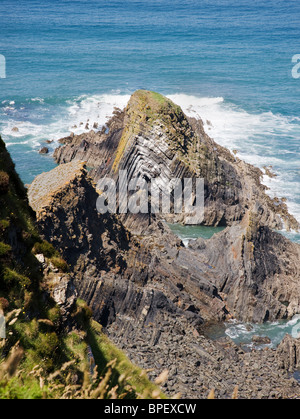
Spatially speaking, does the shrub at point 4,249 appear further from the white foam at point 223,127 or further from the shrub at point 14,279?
the white foam at point 223,127

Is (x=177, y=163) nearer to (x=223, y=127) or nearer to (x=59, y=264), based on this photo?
(x=59, y=264)

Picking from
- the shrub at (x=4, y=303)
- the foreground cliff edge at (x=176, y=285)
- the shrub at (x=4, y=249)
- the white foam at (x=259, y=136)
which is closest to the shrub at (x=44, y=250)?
the shrub at (x=4, y=249)

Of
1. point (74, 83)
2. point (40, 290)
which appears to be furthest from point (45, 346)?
point (74, 83)

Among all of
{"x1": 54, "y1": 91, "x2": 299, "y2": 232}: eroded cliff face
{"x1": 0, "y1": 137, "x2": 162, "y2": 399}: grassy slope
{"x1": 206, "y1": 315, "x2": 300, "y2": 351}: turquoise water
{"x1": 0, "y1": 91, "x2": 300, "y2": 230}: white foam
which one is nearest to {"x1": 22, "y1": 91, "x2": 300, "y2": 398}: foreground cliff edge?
{"x1": 206, "y1": 315, "x2": 300, "y2": 351}: turquoise water

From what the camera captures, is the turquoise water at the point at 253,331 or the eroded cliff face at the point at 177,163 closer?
the turquoise water at the point at 253,331

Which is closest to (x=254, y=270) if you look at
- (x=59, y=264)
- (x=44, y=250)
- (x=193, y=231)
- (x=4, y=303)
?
(x=193, y=231)
